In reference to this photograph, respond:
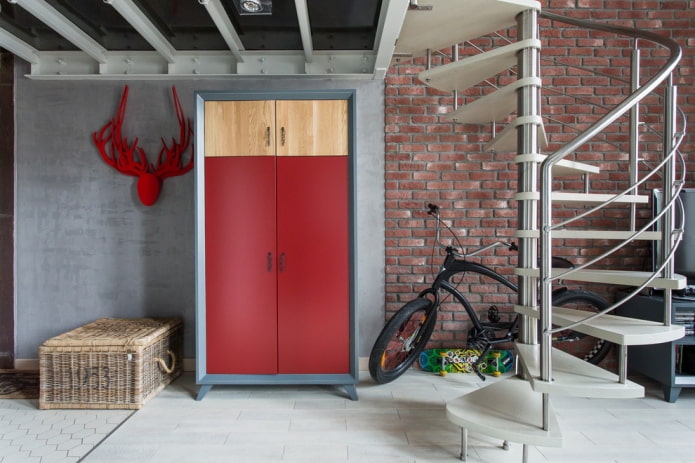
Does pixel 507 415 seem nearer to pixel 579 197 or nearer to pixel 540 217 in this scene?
pixel 540 217

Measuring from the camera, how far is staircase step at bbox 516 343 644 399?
1601 millimetres

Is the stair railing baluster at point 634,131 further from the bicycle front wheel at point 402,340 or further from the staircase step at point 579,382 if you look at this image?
the bicycle front wheel at point 402,340

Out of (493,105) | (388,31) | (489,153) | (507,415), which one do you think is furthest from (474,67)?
(507,415)

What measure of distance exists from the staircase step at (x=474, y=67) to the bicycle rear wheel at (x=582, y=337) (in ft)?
5.32

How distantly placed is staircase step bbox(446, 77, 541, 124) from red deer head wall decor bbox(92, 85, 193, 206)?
6.47 ft

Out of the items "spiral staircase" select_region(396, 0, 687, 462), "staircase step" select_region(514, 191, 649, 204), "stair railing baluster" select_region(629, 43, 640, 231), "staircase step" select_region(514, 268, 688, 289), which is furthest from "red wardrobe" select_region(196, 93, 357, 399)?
"stair railing baluster" select_region(629, 43, 640, 231)

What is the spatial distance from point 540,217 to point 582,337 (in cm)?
186

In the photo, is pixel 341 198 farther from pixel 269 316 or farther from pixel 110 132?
pixel 110 132

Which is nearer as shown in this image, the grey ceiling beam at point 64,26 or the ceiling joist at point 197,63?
the grey ceiling beam at point 64,26

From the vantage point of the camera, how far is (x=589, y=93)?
3.12 metres

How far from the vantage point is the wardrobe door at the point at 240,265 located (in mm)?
2666

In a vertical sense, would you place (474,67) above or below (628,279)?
above

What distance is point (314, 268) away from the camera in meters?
2.67

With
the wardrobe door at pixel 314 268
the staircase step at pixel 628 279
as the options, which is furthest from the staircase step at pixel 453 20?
the staircase step at pixel 628 279
